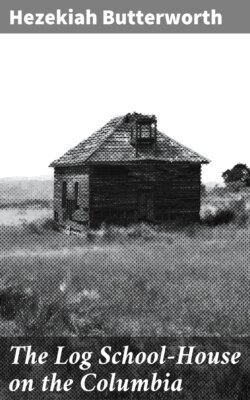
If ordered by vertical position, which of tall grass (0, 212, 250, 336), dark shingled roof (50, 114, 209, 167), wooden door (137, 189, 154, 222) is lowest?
tall grass (0, 212, 250, 336)

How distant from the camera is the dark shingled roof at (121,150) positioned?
27781 millimetres

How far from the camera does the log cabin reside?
90.2 ft

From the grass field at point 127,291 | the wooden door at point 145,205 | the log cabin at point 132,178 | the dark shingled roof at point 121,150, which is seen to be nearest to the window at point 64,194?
the log cabin at point 132,178

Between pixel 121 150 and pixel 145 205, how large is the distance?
2.75 metres

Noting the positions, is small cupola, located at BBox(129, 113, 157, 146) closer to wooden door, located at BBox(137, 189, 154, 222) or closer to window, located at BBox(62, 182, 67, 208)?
wooden door, located at BBox(137, 189, 154, 222)

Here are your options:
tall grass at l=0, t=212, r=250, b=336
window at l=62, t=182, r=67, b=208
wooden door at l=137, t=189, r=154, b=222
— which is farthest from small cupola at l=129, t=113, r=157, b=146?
tall grass at l=0, t=212, r=250, b=336

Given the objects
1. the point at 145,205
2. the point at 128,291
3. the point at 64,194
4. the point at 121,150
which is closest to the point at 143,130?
the point at 121,150

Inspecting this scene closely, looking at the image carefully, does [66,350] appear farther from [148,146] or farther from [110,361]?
[148,146]

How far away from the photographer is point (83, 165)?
28.2 meters

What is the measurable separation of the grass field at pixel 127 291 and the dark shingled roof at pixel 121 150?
795 cm

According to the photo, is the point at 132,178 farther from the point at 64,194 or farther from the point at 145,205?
the point at 64,194

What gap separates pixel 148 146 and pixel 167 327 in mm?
17356

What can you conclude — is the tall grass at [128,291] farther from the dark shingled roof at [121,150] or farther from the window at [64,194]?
the window at [64,194]

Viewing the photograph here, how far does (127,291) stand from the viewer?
1425 cm
